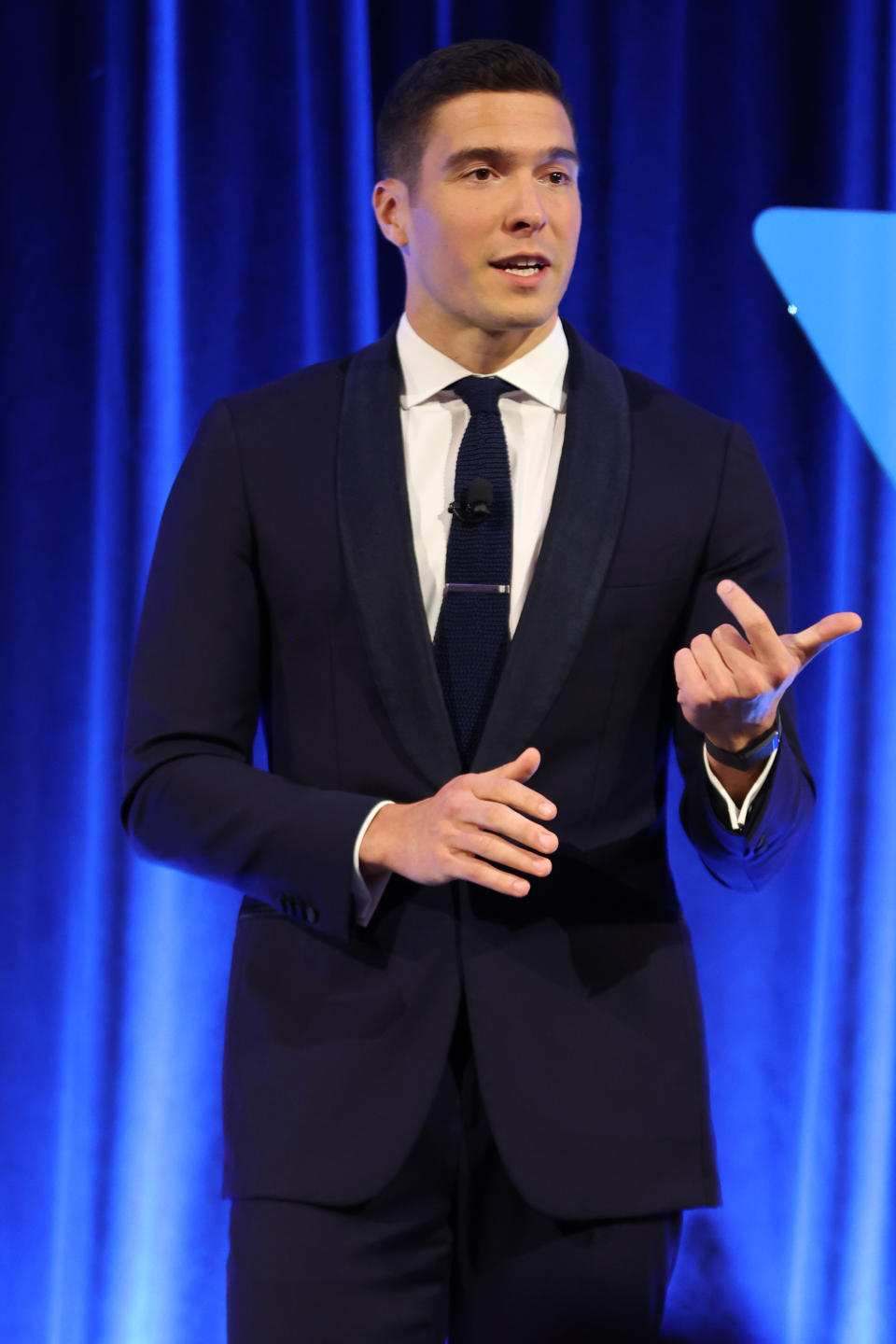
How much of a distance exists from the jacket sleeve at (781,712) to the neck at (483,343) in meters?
0.24

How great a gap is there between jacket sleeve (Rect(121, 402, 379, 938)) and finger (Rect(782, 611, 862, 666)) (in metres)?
0.41

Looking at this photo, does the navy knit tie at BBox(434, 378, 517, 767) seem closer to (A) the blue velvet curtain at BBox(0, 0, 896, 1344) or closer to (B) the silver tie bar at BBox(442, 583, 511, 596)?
(B) the silver tie bar at BBox(442, 583, 511, 596)

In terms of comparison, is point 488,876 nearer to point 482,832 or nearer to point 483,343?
point 482,832

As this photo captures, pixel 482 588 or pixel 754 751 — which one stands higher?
pixel 482 588

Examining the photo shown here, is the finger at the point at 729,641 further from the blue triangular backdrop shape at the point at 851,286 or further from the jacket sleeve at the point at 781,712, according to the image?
the blue triangular backdrop shape at the point at 851,286

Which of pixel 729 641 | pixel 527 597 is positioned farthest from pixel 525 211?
pixel 729 641

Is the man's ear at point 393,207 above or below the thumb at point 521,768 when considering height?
above

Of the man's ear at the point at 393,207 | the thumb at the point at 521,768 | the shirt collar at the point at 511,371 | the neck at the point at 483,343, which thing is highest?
the man's ear at the point at 393,207

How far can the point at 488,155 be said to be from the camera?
1565mm

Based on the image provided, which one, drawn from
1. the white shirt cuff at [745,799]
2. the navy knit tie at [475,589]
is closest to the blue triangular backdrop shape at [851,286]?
the navy knit tie at [475,589]

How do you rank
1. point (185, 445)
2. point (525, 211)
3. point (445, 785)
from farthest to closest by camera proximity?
point (185, 445) → point (525, 211) → point (445, 785)

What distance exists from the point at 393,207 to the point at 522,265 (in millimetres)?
237

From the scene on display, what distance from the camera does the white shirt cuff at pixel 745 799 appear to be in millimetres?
1354

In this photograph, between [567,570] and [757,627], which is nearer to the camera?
Answer: [757,627]
